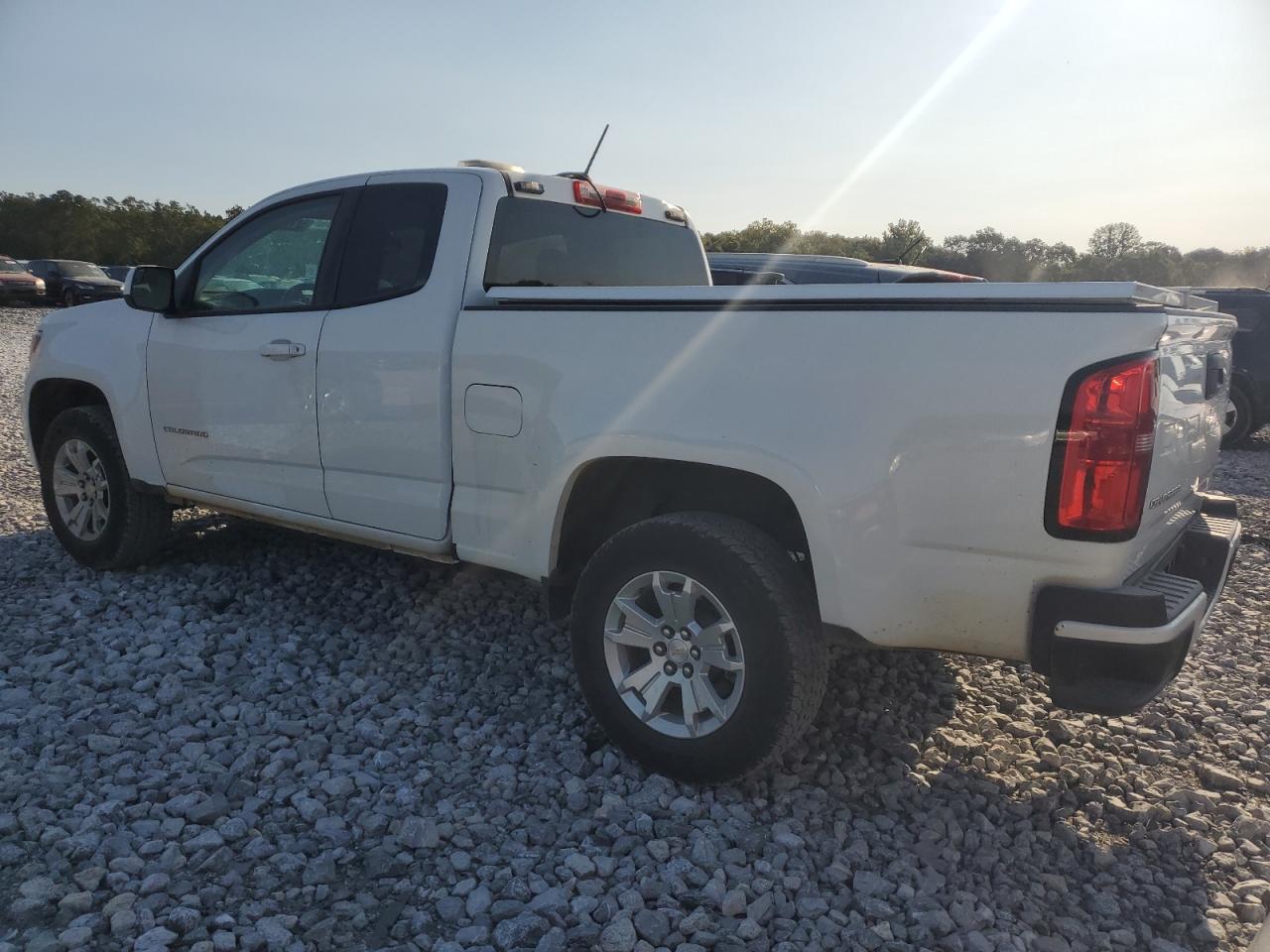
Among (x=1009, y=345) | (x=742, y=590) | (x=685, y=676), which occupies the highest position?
(x=1009, y=345)

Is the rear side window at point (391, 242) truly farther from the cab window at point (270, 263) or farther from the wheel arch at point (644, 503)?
the wheel arch at point (644, 503)

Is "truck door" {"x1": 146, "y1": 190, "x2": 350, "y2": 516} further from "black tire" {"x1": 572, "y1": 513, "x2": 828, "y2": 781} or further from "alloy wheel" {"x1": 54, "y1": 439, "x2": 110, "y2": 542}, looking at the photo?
"black tire" {"x1": 572, "y1": 513, "x2": 828, "y2": 781}

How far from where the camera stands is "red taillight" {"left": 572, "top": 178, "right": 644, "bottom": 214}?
4.20 m

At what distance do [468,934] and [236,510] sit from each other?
9.04ft

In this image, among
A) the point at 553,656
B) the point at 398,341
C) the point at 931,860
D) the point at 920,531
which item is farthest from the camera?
the point at 553,656

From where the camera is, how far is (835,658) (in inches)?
163

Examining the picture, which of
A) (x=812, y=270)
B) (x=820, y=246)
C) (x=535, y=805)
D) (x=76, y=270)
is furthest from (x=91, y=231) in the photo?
(x=535, y=805)

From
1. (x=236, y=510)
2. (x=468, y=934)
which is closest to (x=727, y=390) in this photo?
(x=468, y=934)

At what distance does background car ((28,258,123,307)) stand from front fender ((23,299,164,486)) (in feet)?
82.0

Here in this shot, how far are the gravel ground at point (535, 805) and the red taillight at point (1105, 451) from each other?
1.08 metres

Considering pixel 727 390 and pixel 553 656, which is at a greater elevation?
pixel 727 390

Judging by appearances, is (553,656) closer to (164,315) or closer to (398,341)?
(398,341)

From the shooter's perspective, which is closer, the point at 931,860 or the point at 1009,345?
the point at 1009,345

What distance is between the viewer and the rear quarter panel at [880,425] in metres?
2.40
